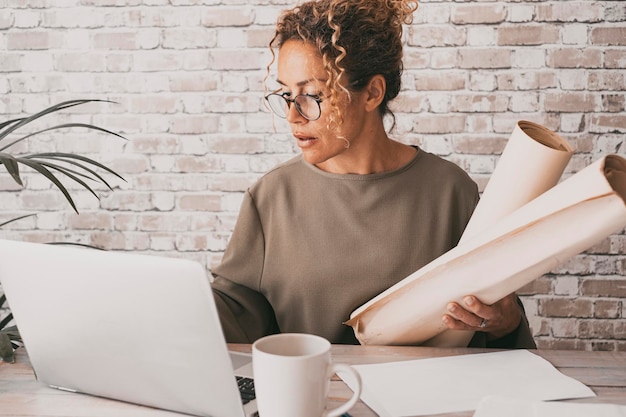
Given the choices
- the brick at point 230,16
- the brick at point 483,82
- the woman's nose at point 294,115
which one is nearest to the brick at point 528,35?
the brick at point 483,82

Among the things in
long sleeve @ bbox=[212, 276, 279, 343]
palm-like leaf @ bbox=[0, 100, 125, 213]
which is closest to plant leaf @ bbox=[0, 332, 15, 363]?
palm-like leaf @ bbox=[0, 100, 125, 213]

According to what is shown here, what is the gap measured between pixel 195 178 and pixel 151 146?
0.21m

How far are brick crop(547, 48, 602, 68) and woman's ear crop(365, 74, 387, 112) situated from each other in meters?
0.95

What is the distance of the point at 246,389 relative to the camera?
86 centimetres

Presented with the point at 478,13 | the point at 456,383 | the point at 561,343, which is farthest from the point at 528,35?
the point at 456,383

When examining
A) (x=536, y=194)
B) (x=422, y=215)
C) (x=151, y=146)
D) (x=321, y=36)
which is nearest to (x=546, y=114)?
(x=422, y=215)

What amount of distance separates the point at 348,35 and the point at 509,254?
691mm

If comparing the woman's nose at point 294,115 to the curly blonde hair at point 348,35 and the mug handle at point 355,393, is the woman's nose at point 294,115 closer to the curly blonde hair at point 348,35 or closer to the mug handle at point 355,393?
the curly blonde hair at point 348,35

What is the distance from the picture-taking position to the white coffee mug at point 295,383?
66cm

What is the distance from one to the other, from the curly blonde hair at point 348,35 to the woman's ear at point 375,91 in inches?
0.6

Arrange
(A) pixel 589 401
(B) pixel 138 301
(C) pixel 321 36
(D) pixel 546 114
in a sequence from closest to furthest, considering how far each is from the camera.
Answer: (B) pixel 138 301 < (A) pixel 589 401 < (C) pixel 321 36 < (D) pixel 546 114

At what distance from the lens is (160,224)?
2322 mm

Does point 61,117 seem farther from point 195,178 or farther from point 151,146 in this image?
point 195,178

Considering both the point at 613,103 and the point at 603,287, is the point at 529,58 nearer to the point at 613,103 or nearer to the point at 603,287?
the point at 613,103
